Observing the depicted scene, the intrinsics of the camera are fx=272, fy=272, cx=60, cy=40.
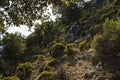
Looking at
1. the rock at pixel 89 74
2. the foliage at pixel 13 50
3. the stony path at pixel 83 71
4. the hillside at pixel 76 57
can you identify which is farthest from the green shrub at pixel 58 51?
the foliage at pixel 13 50

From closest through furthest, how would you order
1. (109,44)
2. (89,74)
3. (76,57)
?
(109,44)
(89,74)
(76,57)

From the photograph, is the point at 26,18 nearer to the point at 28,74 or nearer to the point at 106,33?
the point at 106,33

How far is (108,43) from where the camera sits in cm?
2334

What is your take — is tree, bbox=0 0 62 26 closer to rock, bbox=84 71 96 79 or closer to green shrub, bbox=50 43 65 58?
rock, bbox=84 71 96 79

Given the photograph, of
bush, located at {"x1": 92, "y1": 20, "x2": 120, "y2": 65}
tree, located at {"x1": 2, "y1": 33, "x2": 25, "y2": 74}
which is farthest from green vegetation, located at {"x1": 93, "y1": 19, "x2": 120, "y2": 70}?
tree, located at {"x1": 2, "y1": 33, "x2": 25, "y2": 74}

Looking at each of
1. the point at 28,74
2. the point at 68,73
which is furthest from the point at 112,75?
the point at 28,74

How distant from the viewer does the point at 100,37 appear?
78.5 feet

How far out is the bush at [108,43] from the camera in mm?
22764

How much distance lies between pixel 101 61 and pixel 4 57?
34636 mm

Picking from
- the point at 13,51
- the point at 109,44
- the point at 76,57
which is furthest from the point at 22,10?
the point at 13,51

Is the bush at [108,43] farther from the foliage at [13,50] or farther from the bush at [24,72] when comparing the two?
the foliage at [13,50]

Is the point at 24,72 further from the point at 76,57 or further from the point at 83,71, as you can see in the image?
the point at 83,71

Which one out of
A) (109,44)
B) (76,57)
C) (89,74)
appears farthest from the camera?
(76,57)

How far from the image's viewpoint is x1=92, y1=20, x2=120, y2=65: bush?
22.8 meters
